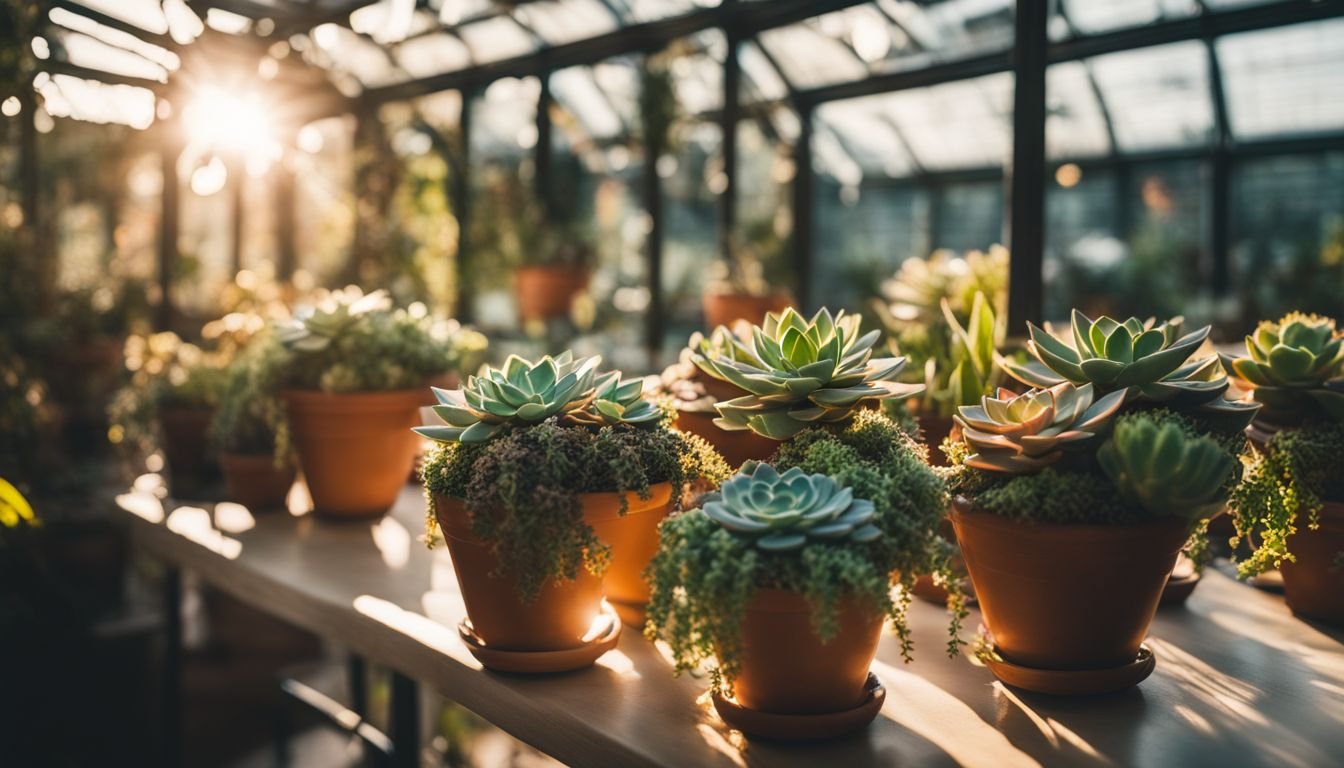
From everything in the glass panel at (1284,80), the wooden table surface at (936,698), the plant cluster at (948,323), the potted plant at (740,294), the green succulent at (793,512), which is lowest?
the wooden table surface at (936,698)

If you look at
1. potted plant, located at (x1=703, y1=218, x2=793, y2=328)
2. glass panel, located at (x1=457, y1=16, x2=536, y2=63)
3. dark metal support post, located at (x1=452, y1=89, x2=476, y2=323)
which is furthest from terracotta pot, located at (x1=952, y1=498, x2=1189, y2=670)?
glass panel, located at (x1=457, y1=16, x2=536, y2=63)

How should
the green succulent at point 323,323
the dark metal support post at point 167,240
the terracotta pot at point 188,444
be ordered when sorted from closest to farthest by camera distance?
the green succulent at point 323,323 → the terracotta pot at point 188,444 → the dark metal support post at point 167,240

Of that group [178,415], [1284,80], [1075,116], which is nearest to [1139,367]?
[178,415]

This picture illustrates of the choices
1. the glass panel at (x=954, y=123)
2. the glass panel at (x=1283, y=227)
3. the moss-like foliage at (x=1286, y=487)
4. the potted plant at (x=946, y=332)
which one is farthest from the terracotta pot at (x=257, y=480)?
the glass panel at (x=1283, y=227)

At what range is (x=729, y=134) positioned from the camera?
432cm

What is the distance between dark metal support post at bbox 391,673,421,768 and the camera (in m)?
2.14

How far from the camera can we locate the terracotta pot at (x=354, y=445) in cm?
210

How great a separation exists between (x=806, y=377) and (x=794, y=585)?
0.40 m

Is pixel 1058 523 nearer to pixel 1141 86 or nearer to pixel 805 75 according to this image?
pixel 805 75

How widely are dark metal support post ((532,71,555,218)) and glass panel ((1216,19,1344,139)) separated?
468 cm

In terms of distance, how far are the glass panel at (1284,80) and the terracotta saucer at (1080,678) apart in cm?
651

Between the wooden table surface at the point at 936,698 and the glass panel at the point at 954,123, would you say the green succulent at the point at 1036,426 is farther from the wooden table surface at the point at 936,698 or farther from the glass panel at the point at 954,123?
the glass panel at the point at 954,123

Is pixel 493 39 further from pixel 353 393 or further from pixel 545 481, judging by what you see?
pixel 545 481

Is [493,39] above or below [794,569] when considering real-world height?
above
